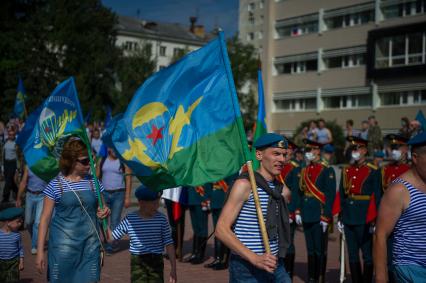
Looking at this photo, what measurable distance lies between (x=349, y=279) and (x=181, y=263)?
2.86 m

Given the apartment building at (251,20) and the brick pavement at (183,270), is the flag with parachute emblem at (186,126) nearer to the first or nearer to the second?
the brick pavement at (183,270)

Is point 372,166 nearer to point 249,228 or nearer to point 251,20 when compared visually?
point 249,228

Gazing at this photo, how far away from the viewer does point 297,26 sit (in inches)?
2037

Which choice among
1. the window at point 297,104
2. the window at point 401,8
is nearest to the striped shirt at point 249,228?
the window at point 401,8

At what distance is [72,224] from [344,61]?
143ft

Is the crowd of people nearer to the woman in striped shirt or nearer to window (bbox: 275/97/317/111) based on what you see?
the woman in striped shirt

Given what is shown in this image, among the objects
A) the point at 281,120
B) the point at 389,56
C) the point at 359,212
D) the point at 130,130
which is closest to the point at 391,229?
the point at 130,130

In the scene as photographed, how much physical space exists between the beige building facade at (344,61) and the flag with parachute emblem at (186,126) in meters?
37.4

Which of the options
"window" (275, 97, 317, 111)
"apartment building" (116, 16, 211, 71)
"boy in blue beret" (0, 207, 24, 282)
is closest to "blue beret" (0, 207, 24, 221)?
"boy in blue beret" (0, 207, 24, 282)

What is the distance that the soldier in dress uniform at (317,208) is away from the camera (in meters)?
8.75

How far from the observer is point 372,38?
144 ft

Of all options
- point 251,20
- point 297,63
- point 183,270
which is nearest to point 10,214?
point 183,270

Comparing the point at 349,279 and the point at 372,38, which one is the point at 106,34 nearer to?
the point at 372,38

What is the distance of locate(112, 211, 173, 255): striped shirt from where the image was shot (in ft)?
20.3
